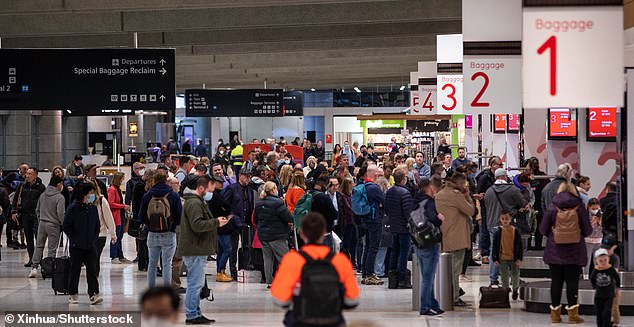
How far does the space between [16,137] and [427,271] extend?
26.9 metres

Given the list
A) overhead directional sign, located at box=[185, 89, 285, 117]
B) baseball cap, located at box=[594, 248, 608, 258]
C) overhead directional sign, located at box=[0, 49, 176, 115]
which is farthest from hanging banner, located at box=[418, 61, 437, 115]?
baseball cap, located at box=[594, 248, 608, 258]

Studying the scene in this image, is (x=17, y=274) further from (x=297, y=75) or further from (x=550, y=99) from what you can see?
(x=297, y=75)

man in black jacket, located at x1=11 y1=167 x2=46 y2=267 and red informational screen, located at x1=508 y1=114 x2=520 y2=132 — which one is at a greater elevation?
red informational screen, located at x1=508 y1=114 x2=520 y2=132

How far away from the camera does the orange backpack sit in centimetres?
1278

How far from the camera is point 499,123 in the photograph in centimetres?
2941

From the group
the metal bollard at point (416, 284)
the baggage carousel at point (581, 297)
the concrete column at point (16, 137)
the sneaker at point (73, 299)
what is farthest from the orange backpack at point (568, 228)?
the concrete column at point (16, 137)

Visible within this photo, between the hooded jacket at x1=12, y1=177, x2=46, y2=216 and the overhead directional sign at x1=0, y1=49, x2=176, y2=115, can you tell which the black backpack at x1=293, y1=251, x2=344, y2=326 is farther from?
the hooded jacket at x1=12, y1=177, x2=46, y2=216

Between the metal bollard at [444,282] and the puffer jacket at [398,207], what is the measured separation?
68.1 inches

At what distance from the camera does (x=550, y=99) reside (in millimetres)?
9875

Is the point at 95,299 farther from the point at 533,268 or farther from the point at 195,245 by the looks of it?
the point at 533,268

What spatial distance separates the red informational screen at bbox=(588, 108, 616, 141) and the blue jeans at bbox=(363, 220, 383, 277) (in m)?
4.81

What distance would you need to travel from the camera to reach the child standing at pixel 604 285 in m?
11.7

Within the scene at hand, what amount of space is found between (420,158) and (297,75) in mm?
17832

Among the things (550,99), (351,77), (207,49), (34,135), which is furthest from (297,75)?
(550,99)
